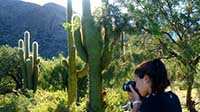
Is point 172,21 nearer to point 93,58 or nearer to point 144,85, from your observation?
point 93,58

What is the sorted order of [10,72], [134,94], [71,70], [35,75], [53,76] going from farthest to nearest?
[10,72]
[53,76]
[35,75]
[71,70]
[134,94]

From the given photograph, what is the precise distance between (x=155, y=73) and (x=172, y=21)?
10465mm

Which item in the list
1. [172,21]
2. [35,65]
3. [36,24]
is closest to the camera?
[172,21]

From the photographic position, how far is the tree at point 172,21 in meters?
13.1

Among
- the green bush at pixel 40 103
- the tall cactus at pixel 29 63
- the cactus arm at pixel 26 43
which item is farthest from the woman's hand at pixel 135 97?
the tall cactus at pixel 29 63

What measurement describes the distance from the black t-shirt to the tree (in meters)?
9.54

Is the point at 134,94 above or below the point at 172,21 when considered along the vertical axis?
below

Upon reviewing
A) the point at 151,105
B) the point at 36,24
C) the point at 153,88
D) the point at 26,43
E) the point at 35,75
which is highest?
the point at 36,24

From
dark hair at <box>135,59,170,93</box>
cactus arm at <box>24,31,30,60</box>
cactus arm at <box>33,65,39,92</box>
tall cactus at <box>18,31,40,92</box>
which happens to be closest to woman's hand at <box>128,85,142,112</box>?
dark hair at <box>135,59,170,93</box>

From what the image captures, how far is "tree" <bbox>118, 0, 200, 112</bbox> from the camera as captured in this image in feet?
42.9

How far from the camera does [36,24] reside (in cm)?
6425

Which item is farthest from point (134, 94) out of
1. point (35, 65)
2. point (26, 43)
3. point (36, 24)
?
point (36, 24)

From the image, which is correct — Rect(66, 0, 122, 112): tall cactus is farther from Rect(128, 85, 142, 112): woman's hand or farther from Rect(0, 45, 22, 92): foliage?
Rect(0, 45, 22, 92): foliage

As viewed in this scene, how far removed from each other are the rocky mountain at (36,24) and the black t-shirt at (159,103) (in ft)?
167
